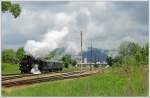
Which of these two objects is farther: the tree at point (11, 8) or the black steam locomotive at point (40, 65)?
the black steam locomotive at point (40, 65)

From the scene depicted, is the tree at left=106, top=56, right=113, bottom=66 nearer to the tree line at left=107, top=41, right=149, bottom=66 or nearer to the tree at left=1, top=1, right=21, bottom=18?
the tree line at left=107, top=41, right=149, bottom=66

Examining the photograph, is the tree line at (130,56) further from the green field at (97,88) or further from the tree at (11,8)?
the tree at (11,8)

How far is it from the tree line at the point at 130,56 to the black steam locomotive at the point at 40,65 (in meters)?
8.96

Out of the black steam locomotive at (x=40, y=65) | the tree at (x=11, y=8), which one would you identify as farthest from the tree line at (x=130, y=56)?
the black steam locomotive at (x=40, y=65)

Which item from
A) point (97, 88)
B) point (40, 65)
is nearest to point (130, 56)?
point (97, 88)

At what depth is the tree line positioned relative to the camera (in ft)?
52.7

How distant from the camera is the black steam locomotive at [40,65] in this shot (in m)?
26.1

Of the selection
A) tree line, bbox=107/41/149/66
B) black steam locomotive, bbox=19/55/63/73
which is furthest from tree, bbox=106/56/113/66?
black steam locomotive, bbox=19/55/63/73

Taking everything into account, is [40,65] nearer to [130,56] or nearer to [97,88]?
[130,56]

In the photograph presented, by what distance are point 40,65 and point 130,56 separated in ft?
36.1

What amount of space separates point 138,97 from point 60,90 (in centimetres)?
257

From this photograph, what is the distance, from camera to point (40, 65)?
27266mm

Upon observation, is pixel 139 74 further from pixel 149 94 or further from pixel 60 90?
pixel 60 90

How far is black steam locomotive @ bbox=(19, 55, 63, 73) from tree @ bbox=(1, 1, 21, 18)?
10636mm
